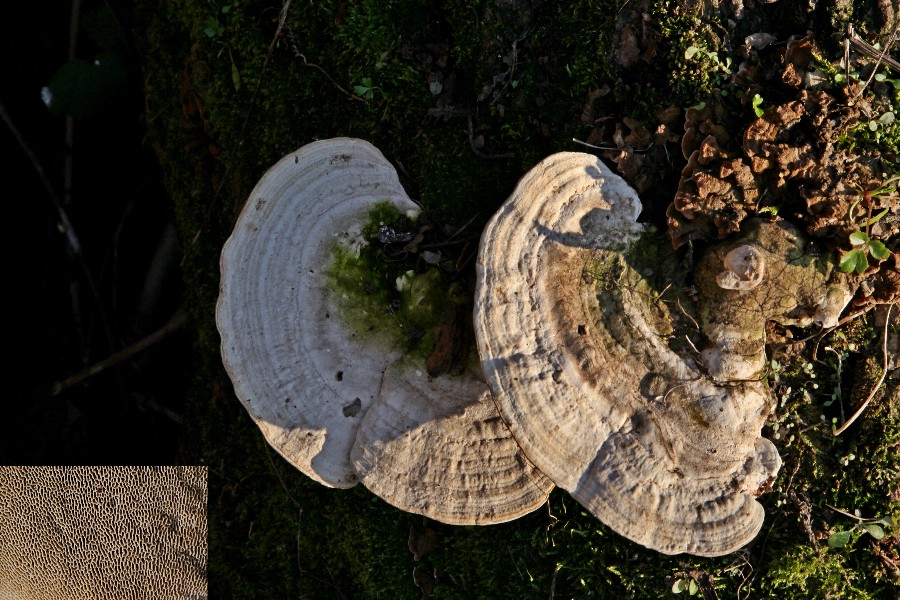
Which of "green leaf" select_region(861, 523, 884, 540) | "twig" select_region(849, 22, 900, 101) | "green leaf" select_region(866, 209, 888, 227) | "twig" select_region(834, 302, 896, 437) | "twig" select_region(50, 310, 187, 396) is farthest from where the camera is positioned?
"twig" select_region(50, 310, 187, 396)

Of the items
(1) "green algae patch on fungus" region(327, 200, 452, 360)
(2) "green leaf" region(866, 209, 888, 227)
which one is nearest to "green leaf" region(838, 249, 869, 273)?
(2) "green leaf" region(866, 209, 888, 227)

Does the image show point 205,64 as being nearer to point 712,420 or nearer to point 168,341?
point 168,341

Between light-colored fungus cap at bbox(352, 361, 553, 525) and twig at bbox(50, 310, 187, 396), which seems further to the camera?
twig at bbox(50, 310, 187, 396)

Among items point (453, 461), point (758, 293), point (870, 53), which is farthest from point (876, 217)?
point (453, 461)

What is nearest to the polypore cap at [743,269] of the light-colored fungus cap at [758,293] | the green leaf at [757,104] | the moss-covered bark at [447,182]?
the light-colored fungus cap at [758,293]

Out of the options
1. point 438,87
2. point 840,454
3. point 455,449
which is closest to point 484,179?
point 438,87

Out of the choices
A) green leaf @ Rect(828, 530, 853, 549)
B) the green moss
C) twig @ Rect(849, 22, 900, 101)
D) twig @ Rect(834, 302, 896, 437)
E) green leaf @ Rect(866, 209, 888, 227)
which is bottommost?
the green moss

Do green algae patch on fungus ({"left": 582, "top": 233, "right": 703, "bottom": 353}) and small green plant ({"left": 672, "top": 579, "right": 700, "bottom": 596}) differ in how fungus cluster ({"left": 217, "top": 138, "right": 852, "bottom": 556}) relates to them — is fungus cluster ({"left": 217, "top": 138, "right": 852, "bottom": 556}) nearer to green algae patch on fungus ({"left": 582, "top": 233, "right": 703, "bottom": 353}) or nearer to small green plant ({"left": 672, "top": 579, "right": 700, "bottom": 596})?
green algae patch on fungus ({"left": 582, "top": 233, "right": 703, "bottom": 353})

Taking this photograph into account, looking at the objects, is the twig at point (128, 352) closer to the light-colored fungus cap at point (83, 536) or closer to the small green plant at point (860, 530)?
the light-colored fungus cap at point (83, 536)
